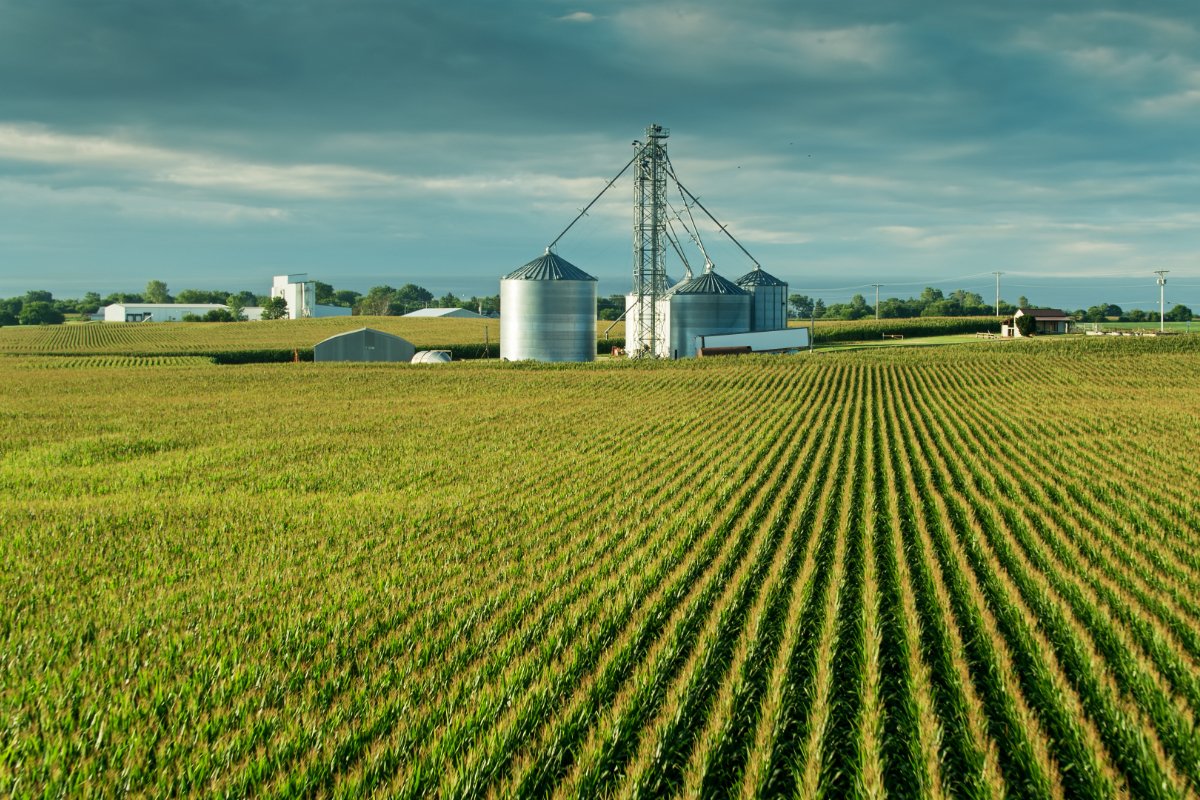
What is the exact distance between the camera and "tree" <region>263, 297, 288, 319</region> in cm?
19062

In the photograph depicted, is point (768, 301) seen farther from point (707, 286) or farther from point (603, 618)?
point (603, 618)

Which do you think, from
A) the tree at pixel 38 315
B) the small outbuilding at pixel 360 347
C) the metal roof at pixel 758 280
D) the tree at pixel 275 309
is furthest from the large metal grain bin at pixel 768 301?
the tree at pixel 38 315

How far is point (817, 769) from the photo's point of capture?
7.44 m

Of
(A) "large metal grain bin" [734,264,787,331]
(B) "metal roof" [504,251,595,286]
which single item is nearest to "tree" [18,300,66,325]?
(B) "metal roof" [504,251,595,286]

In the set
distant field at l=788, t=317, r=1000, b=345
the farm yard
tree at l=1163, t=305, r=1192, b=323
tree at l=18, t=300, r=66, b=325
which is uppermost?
tree at l=18, t=300, r=66, b=325

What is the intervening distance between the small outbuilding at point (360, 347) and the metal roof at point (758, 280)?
34805mm

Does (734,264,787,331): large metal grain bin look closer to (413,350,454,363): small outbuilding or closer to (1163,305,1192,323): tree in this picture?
(413,350,454,363): small outbuilding

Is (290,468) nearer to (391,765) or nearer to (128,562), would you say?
(128,562)

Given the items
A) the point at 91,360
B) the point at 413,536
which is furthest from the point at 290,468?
the point at 91,360

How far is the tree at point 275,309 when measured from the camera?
191 meters

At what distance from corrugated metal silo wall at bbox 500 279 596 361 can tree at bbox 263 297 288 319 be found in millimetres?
131906

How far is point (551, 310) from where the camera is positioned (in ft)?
240

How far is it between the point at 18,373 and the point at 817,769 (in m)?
71.4

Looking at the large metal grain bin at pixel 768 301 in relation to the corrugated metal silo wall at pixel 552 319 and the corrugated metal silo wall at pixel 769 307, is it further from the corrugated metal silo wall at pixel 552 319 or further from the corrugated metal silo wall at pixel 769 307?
the corrugated metal silo wall at pixel 552 319
